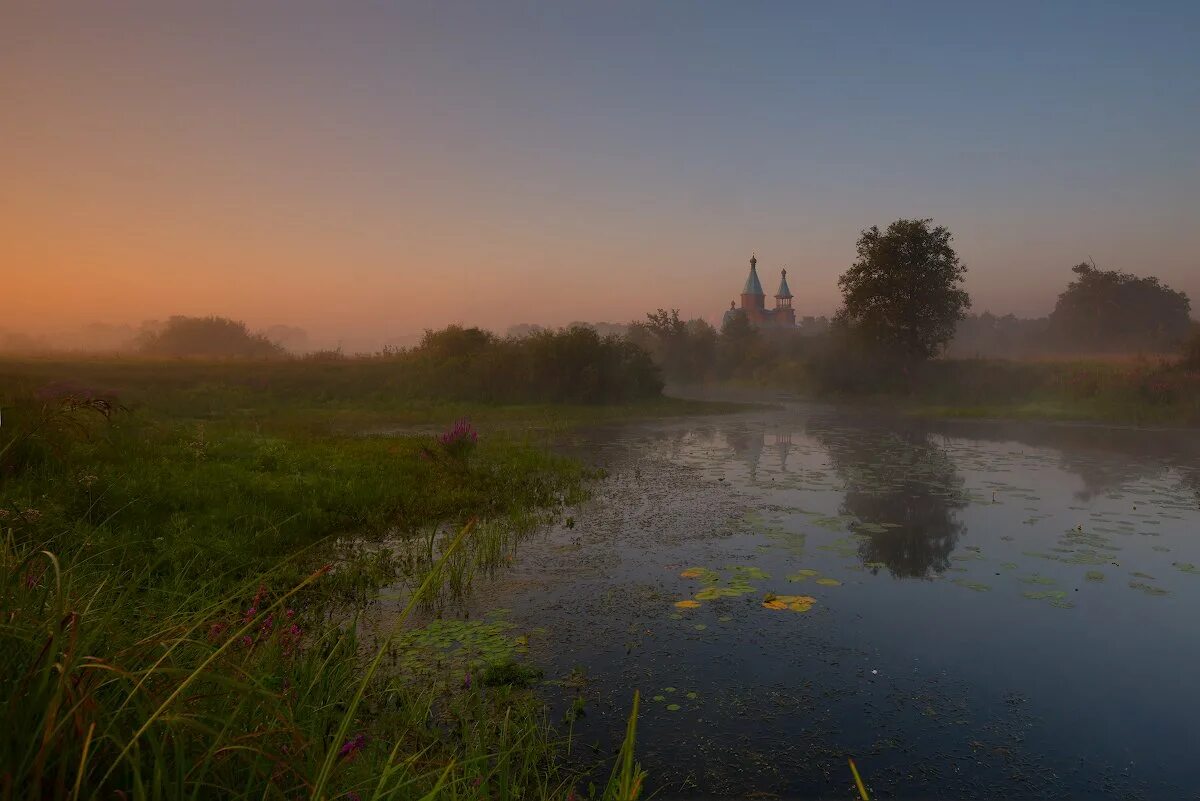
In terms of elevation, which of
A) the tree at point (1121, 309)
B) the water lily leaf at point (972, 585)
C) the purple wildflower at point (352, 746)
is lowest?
the water lily leaf at point (972, 585)

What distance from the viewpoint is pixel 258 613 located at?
10.3ft

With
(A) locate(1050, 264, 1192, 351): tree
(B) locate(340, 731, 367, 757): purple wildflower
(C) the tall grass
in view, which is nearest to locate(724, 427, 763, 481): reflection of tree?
(C) the tall grass

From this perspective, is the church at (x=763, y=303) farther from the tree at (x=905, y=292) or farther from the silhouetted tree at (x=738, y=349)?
the tree at (x=905, y=292)

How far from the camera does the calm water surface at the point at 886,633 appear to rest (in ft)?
12.4

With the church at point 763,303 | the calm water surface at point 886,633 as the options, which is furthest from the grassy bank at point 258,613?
the church at point 763,303

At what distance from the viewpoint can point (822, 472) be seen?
13.7 m

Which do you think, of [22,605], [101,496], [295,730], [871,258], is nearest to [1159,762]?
[295,730]

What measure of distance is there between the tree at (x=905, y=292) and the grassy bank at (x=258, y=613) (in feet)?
80.8

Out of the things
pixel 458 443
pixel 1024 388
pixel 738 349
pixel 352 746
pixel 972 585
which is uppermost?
pixel 738 349

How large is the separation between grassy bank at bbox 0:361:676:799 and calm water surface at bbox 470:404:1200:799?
2.26ft

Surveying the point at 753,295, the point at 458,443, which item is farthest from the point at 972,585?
the point at 753,295

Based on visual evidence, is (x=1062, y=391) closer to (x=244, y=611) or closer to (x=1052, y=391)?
(x=1052, y=391)

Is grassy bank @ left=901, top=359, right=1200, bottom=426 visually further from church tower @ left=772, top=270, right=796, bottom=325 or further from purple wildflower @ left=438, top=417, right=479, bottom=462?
church tower @ left=772, top=270, right=796, bottom=325

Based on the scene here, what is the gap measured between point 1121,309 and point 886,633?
6652 centimetres
